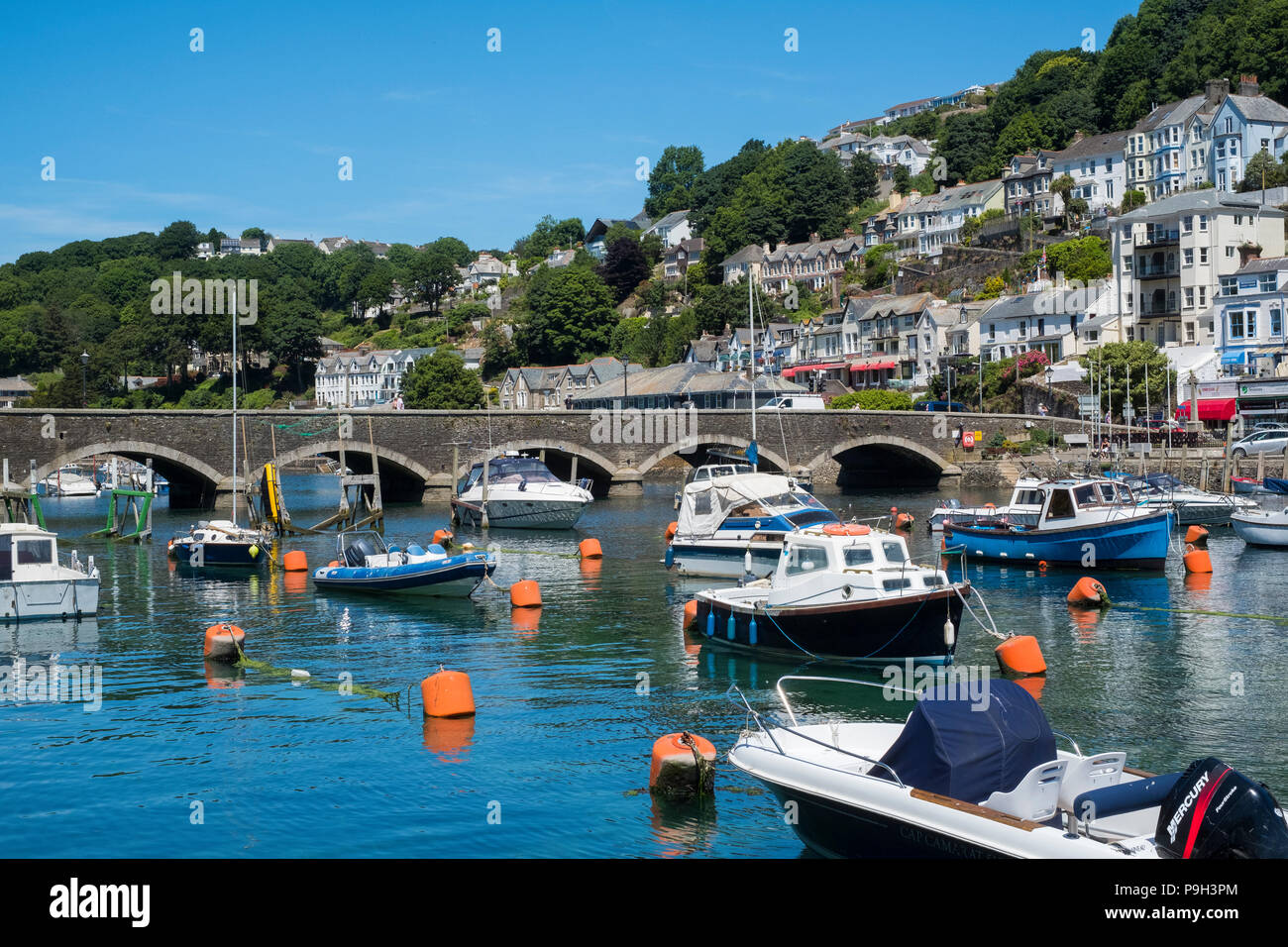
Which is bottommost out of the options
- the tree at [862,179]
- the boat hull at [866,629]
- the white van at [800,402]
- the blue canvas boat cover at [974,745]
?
the boat hull at [866,629]

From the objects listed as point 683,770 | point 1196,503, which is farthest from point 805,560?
point 1196,503

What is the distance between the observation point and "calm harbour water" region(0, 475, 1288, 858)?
14883 millimetres

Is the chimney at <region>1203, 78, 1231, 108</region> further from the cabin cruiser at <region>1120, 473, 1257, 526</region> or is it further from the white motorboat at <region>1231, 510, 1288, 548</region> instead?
the white motorboat at <region>1231, 510, 1288, 548</region>

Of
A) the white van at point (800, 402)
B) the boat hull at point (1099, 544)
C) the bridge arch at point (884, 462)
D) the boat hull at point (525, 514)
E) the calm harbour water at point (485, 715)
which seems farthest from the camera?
the white van at point (800, 402)

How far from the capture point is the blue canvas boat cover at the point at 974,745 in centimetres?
1143

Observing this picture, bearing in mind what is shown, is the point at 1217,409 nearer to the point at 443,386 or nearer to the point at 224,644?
the point at 224,644

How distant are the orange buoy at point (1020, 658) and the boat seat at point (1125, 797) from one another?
38.5 feet

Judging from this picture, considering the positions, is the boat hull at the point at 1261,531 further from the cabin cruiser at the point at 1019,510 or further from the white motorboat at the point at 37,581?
the white motorboat at the point at 37,581

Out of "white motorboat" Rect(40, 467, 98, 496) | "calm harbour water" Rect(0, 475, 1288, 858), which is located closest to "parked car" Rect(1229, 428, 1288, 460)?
"calm harbour water" Rect(0, 475, 1288, 858)

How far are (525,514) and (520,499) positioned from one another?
2.32 ft

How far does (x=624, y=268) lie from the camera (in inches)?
6407

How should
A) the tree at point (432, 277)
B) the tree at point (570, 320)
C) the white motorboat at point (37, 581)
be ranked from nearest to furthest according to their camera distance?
the white motorboat at point (37, 581), the tree at point (570, 320), the tree at point (432, 277)

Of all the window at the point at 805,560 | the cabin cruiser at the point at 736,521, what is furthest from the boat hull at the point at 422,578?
the window at the point at 805,560

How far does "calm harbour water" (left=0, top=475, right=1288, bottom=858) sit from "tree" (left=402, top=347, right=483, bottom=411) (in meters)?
83.0
